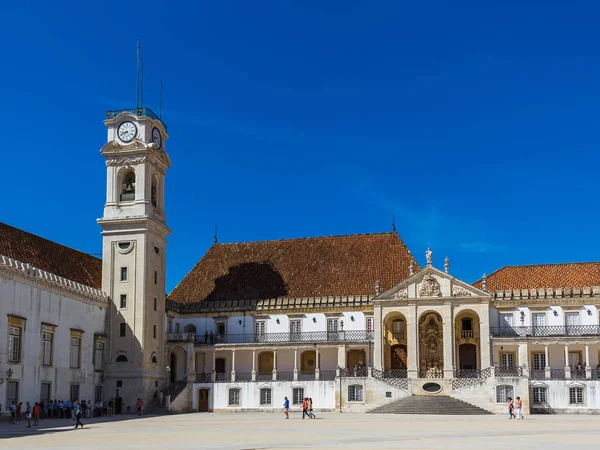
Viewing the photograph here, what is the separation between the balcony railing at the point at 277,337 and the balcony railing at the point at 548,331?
25.9 ft

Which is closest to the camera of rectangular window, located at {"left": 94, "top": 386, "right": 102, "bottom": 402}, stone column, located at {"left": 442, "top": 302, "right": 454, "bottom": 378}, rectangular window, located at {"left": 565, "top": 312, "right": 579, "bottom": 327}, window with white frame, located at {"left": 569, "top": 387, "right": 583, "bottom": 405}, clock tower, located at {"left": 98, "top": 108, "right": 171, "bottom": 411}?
window with white frame, located at {"left": 569, "top": 387, "right": 583, "bottom": 405}

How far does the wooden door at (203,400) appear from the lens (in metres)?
53.8

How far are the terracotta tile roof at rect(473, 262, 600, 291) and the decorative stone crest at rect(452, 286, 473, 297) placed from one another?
3.89 metres

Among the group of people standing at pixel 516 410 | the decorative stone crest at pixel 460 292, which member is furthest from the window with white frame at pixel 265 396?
the group of people standing at pixel 516 410

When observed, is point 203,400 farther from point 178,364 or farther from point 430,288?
point 430,288

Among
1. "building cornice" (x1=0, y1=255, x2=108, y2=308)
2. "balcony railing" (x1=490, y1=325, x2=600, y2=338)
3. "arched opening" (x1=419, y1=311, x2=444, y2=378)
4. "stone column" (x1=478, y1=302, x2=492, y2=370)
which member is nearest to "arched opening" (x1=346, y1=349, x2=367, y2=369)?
"arched opening" (x1=419, y1=311, x2=444, y2=378)

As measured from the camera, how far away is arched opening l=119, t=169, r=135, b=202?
53.8 m

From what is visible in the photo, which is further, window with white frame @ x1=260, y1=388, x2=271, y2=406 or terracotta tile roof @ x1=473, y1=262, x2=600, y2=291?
terracotta tile roof @ x1=473, y1=262, x2=600, y2=291

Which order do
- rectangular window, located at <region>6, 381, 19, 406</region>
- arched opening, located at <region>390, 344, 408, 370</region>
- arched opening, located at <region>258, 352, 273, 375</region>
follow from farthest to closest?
arched opening, located at <region>258, 352, 273, 375</region>
arched opening, located at <region>390, 344, 408, 370</region>
rectangular window, located at <region>6, 381, 19, 406</region>

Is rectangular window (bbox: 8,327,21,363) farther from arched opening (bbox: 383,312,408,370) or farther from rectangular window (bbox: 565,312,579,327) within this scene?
rectangular window (bbox: 565,312,579,327)

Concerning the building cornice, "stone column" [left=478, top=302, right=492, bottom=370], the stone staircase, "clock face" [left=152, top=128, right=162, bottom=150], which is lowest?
the stone staircase

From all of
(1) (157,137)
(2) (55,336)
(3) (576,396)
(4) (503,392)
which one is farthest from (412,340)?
(2) (55,336)

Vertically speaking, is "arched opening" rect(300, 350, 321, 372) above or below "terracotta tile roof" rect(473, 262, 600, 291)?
below

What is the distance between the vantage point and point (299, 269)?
59500 mm
